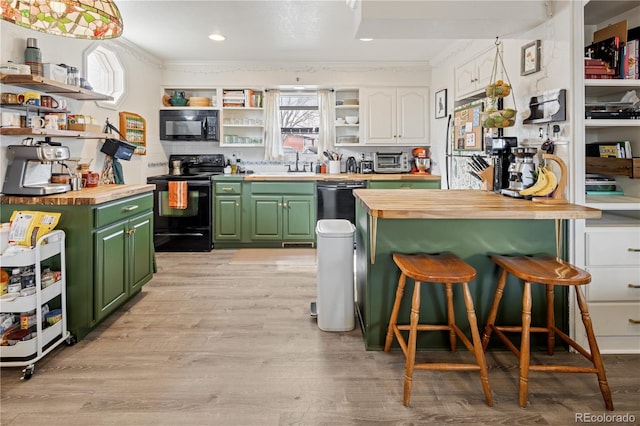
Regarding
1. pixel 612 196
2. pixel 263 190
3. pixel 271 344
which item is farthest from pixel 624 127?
pixel 263 190

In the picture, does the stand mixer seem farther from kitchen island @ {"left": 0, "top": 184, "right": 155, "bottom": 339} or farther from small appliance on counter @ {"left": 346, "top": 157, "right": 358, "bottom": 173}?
small appliance on counter @ {"left": 346, "top": 157, "right": 358, "bottom": 173}

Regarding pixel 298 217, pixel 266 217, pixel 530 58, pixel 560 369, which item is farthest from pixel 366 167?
pixel 560 369

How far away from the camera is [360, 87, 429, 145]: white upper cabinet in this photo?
18.6 ft

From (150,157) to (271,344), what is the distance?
3665mm

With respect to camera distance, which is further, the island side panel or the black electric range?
the black electric range

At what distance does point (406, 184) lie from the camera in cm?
539

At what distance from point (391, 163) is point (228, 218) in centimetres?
230

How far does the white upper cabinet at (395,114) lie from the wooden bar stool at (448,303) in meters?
3.59

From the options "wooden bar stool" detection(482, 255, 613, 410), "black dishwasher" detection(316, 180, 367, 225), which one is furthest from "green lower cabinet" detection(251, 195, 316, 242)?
"wooden bar stool" detection(482, 255, 613, 410)

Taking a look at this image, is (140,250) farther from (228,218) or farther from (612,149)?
(612,149)

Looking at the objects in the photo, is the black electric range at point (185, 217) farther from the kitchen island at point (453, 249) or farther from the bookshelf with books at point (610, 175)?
the bookshelf with books at point (610, 175)

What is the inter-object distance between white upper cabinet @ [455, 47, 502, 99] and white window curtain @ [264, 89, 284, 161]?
95.5 inches

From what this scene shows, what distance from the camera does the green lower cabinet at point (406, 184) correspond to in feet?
17.5

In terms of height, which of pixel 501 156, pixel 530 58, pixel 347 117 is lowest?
pixel 501 156
